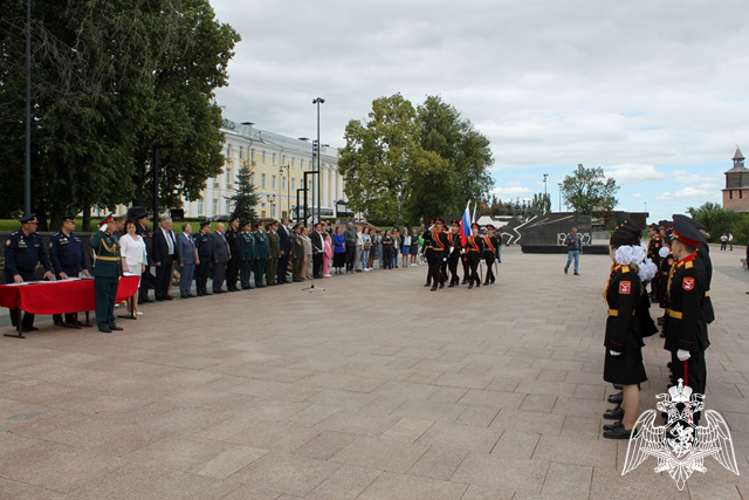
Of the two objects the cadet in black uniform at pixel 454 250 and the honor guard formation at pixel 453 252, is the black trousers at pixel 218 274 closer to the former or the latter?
the honor guard formation at pixel 453 252

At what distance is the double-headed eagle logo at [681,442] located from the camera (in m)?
4.04

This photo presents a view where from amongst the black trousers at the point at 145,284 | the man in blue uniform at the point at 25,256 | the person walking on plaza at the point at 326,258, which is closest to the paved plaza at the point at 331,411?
the man in blue uniform at the point at 25,256

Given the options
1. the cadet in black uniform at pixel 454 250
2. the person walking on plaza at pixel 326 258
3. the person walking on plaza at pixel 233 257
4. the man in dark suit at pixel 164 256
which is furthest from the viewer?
the person walking on plaza at pixel 326 258

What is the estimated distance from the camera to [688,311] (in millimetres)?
4301

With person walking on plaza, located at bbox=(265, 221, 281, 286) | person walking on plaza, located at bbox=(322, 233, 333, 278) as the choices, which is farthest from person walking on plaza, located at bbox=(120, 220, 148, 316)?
person walking on plaza, located at bbox=(322, 233, 333, 278)

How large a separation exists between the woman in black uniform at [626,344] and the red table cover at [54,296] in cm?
830

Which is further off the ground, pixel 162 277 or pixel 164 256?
pixel 164 256

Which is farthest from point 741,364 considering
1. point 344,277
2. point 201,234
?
point 344,277

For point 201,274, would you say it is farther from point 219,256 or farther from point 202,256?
point 219,256

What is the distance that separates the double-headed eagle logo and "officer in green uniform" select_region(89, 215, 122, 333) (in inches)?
318

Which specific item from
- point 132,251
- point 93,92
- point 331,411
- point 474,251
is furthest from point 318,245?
point 331,411

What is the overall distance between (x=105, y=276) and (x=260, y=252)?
7.59 meters

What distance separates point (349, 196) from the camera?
5344 centimetres

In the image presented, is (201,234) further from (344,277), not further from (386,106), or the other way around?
(386,106)
